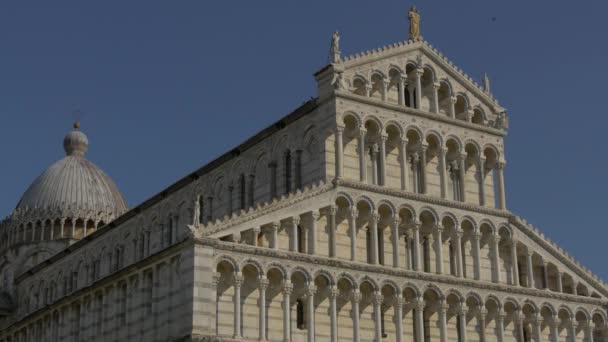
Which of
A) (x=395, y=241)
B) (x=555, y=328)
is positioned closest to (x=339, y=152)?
(x=395, y=241)

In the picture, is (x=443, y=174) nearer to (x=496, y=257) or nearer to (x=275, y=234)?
(x=496, y=257)

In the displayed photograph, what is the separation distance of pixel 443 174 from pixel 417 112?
2720 mm

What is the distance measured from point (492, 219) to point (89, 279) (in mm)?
21599

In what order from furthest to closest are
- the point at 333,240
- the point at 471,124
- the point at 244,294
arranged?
the point at 471,124 < the point at 333,240 < the point at 244,294

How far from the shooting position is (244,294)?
35094 millimetres

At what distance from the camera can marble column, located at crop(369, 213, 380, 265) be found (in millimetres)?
38250

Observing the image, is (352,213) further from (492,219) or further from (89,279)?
(89,279)

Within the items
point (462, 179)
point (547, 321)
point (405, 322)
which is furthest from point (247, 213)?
point (547, 321)

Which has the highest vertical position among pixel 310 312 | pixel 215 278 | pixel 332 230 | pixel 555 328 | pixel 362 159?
pixel 362 159

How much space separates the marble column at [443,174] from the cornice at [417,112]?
136cm

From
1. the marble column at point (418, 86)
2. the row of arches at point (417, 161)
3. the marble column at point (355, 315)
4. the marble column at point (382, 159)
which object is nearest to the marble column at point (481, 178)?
the row of arches at point (417, 161)

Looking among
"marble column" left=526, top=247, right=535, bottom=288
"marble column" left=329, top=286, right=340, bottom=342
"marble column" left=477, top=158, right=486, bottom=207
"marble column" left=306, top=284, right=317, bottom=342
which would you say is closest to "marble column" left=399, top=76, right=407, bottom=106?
"marble column" left=477, top=158, right=486, bottom=207

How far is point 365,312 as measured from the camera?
3784 cm

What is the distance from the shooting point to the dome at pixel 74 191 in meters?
64.0
